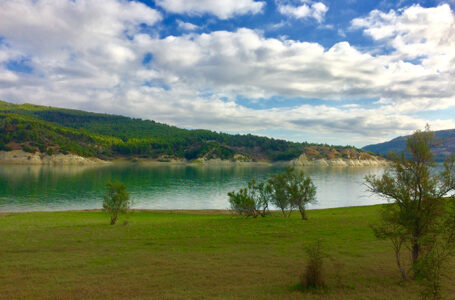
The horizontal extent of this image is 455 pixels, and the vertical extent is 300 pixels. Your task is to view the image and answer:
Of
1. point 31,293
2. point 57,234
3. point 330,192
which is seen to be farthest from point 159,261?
point 330,192

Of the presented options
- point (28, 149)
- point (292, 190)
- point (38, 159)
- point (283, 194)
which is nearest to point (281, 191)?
point (283, 194)

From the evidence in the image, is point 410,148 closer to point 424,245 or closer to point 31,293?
point 424,245

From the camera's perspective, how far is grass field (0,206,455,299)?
12.4 metres

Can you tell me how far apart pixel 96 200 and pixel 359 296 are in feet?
212

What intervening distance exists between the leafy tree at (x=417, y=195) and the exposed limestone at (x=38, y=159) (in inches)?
7395

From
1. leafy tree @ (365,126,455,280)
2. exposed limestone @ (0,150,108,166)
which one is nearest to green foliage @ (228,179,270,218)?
leafy tree @ (365,126,455,280)

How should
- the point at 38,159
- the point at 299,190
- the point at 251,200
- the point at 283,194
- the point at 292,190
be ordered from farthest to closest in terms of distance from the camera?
1. the point at 38,159
2. the point at 251,200
3. the point at 283,194
4. the point at 299,190
5. the point at 292,190

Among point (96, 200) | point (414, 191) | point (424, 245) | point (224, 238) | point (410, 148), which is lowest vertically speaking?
point (96, 200)

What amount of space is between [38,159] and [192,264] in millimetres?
183784

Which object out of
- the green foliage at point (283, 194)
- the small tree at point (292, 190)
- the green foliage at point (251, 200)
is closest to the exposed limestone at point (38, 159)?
the green foliage at point (251, 200)

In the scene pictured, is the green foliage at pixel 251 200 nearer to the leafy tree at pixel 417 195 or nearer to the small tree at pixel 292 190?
the small tree at pixel 292 190

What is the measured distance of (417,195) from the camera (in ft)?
47.4

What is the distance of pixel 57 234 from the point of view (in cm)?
2481

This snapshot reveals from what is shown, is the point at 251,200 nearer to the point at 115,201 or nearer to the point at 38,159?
the point at 115,201
